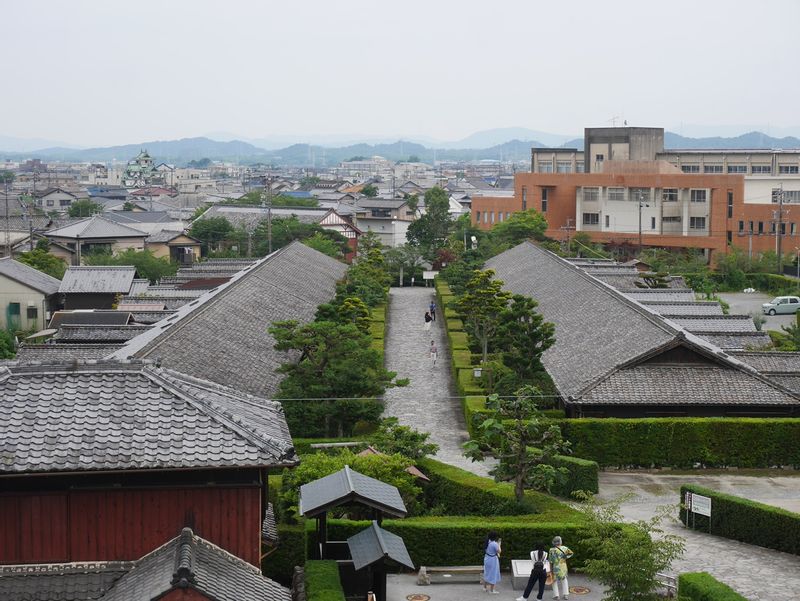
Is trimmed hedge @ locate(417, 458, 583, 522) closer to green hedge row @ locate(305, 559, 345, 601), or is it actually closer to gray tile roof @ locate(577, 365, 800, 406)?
gray tile roof @ locate(577, 365, 800, 406)

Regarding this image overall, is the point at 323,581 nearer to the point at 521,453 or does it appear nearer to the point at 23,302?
the point at 521,453

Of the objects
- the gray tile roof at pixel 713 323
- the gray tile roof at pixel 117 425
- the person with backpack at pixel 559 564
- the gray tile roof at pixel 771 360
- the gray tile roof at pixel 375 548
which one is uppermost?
the gray tile roof at pixel 117 425

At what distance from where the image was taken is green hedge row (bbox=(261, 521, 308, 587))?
1562 cm

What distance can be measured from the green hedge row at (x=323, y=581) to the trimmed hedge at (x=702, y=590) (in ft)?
14.7

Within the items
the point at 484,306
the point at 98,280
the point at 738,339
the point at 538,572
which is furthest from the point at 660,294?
the point at 538,572

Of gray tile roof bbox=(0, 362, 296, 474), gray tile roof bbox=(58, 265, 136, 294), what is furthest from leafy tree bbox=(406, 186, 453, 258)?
gray tile roof bbox=(0, 362, 296, 474)

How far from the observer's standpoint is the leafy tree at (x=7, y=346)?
36.5 meters

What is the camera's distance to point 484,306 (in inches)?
1433

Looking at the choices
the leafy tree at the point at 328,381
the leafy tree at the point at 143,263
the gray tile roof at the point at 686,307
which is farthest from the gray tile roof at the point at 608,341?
the leafy tree at the point at 143,263

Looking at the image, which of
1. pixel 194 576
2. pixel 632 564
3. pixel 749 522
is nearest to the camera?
pixel 194 576

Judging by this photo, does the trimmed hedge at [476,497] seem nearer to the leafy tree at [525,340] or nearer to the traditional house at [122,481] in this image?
the leafy tree at [525,340]

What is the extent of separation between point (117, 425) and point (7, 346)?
27.1m

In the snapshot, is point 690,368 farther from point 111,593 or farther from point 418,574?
point 111,593

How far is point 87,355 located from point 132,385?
16.5 meters
